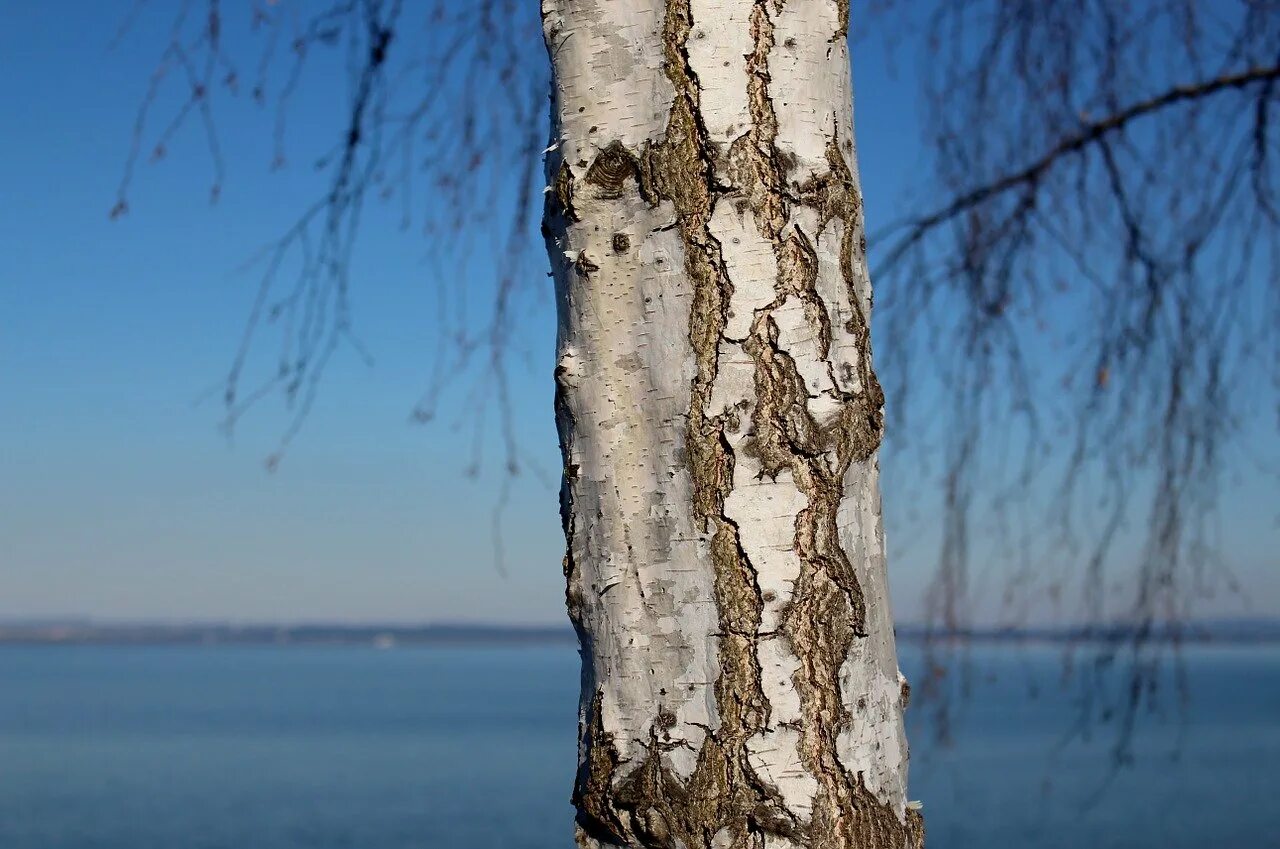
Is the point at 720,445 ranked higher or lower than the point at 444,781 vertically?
higher

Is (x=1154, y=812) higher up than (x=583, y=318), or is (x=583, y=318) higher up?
(x=583, y=318)

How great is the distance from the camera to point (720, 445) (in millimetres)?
1056

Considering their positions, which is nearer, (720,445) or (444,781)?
(720,445)

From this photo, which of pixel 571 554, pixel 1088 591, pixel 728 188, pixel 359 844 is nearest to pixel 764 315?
pixel 728 188

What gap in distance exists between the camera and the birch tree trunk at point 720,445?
1.04 metres

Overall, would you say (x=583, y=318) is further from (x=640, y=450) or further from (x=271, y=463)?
(x=271, y=463)

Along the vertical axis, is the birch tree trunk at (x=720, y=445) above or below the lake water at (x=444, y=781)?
above

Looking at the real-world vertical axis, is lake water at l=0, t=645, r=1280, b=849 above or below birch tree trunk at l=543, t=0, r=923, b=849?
below

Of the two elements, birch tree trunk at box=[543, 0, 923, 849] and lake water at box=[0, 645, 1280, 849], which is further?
lake water at box=[0, 645, 1280, 849]

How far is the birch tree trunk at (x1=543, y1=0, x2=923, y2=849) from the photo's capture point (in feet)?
3.40

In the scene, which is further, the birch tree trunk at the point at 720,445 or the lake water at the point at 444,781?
the lake water at the point at 444,781

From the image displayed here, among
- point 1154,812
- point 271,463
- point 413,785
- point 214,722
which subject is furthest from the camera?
point 214,722

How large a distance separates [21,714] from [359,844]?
33.9 m

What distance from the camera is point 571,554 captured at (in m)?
1.13
